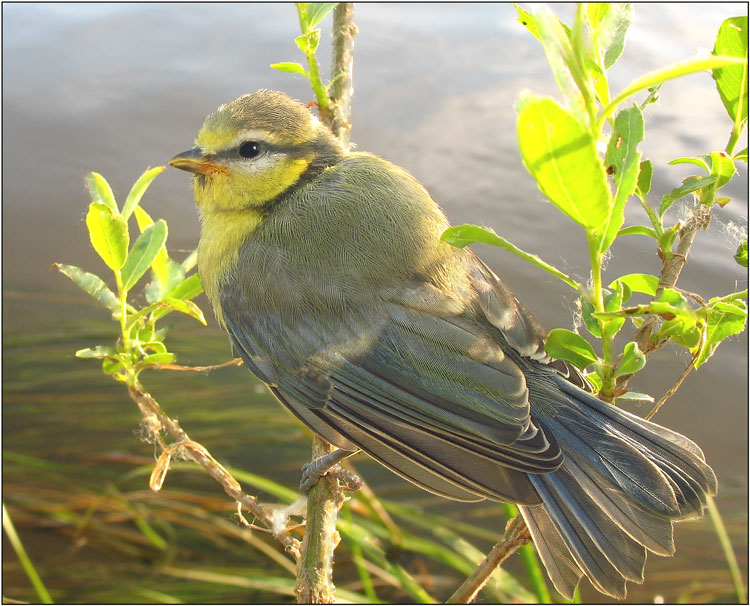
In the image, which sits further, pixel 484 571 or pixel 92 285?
pixel 92 285

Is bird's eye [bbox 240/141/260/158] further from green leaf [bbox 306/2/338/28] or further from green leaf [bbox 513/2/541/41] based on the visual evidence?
green leaf [bbox 513/2/541/41]

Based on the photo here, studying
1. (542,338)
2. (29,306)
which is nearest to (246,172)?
(542,338)

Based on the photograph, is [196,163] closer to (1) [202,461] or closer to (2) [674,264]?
(1) [202,461]

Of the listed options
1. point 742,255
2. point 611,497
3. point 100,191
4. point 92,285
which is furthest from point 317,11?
point 611,497

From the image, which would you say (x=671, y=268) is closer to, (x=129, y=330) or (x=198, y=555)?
(x=129, y=330)

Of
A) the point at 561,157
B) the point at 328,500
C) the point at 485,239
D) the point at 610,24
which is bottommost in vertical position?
the point at 328,500

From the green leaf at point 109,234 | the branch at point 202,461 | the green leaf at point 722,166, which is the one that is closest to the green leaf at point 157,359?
the branch at point 202,461
